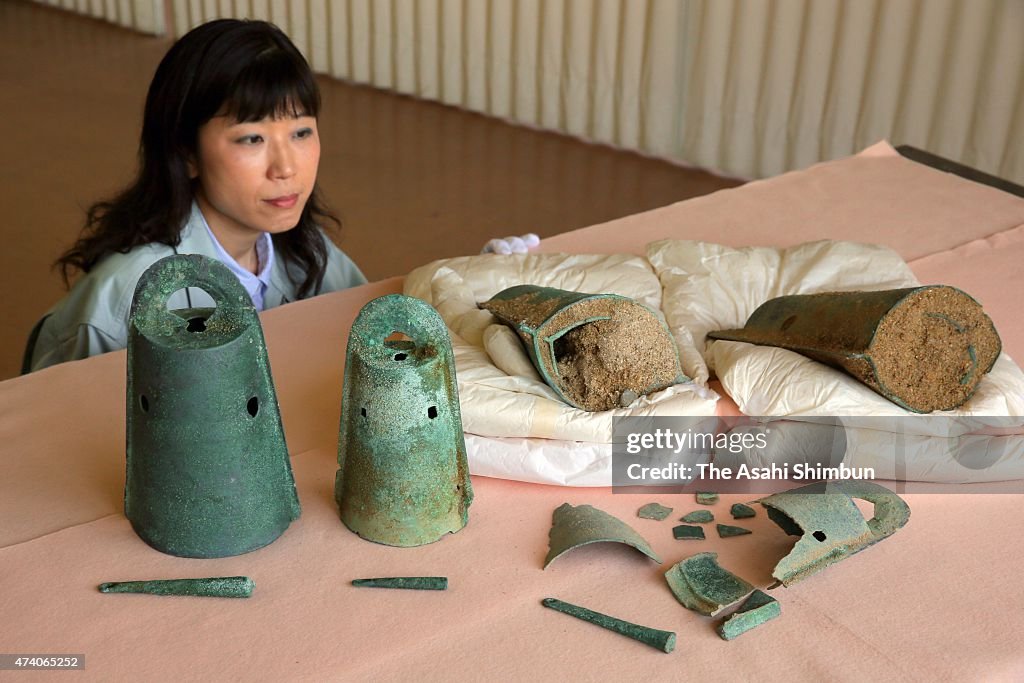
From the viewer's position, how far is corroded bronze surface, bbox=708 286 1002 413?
109 centimetres

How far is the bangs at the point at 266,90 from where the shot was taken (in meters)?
1.44

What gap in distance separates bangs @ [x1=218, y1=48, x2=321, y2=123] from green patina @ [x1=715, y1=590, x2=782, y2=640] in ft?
2.99

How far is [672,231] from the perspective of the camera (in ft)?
5.63

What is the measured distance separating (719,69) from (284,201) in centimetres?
229

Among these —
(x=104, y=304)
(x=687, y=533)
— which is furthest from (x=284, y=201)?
(x=687, y=533)

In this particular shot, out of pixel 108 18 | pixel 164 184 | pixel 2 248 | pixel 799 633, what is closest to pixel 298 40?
pixel 108 18

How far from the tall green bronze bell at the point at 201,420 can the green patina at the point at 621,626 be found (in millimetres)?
268

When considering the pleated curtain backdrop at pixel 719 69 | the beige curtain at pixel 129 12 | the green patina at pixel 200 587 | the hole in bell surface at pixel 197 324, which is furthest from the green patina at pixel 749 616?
the beige curtain at pixel 129 12

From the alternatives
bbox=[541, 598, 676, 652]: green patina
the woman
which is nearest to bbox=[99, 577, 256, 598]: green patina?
bbox=[541, 598, 676, 652]: green patina

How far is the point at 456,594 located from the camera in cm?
93

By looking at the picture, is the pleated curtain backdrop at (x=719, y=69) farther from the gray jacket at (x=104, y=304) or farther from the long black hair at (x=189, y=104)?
the gray jacket at (x=104, y=304)

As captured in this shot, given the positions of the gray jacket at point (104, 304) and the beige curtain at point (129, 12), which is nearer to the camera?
the gray jacket at point (104, 304)

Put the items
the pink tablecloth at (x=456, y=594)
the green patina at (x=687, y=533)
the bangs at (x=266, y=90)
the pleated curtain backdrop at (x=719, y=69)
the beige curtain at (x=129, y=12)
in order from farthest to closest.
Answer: the beige curtain at (x=129, y=12) < the pleated curtain backdrop at (x=719, y=69) < the bangs at (x=266, y=90) < the green patina at (x=687, y=533) < the pink tablecloth at (x=456, y=594)

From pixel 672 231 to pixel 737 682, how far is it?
0.98 metres
